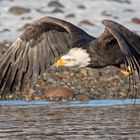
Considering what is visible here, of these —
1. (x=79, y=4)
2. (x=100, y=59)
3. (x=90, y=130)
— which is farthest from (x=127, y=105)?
(x=79, y=4)

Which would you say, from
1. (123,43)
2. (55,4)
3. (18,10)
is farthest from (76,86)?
(55,4)

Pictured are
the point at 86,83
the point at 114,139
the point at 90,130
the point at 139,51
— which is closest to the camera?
the point at 114,139

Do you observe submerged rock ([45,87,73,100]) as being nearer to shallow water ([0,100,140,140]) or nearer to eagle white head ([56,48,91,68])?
shallow water ([0,100,140,140])

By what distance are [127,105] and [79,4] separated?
13.2m

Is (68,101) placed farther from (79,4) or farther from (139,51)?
(79,4)

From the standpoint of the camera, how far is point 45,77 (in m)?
14.1

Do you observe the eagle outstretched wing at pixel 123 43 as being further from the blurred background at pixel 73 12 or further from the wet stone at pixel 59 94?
the blurred background at pixel 73 12

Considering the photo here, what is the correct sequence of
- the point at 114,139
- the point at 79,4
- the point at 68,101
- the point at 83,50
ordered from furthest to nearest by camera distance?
1. the point at 79,4
2. the point at 68,101
3. the point at 83,50
4. the point at 114,139

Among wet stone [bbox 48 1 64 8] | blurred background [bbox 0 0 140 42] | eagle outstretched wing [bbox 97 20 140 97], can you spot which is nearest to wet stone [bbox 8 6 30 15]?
blurred background [bbox 0 0 140 42]

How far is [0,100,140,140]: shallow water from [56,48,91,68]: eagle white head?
2.03 feet

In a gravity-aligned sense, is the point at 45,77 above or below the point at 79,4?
below

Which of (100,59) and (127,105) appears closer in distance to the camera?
(100,59)

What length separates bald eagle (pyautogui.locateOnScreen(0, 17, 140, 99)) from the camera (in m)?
10.3

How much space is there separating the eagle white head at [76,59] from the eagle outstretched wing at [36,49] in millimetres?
300
